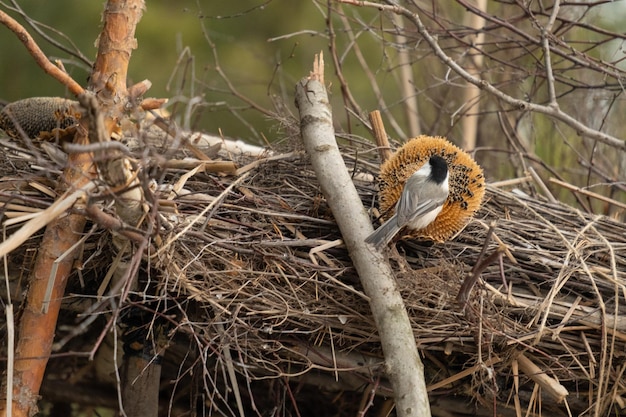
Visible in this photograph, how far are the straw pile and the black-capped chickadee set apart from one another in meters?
0.12

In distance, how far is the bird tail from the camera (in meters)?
2.52

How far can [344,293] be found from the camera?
2602 millimetres

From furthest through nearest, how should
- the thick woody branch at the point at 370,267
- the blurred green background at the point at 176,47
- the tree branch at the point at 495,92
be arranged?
the blurred green background at the point at 176,47
the tree branch at the point at 495,92
the thick woody branch at the point at 370,267

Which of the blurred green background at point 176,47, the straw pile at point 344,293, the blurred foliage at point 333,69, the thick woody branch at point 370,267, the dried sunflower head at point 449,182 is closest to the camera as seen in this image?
the thick woody branch at point 370,267

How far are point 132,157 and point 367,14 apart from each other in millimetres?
5376

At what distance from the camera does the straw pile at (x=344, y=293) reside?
2.51m

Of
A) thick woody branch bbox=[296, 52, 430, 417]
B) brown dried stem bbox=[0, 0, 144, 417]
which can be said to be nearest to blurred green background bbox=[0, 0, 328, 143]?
thick woody branch bbox=[296, 52, 430, 417]

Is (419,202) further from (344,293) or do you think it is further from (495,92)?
(495,92)

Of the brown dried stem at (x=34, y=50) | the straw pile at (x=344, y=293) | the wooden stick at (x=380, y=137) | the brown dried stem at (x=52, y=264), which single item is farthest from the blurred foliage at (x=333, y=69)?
the brown dried stem at (x=34, y=50)

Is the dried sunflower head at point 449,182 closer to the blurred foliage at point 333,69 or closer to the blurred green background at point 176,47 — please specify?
the blurred foliage at point 333,69

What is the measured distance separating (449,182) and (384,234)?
32 centimetres

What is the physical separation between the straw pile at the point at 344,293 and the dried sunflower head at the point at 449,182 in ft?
0.38

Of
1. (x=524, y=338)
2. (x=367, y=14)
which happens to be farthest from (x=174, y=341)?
(x=367, y=14)

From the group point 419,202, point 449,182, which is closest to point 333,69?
point 449,182
